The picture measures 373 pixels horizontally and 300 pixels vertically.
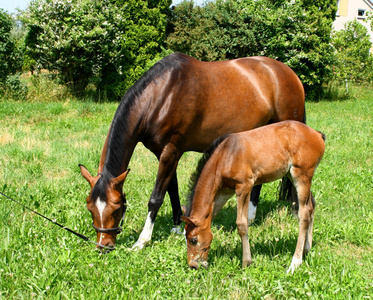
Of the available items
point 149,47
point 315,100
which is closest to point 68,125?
point 149,47

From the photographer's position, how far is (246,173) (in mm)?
3279

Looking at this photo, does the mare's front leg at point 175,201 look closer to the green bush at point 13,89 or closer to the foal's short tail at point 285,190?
the foal's short tail at point 285,190

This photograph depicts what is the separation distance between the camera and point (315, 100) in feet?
52.9

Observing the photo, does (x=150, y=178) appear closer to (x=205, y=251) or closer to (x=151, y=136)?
(x=151, y=136)

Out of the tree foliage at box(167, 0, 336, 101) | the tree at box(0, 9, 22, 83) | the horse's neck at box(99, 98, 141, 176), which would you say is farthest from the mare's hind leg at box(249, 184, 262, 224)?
the tree foliage at box(167, 0, 336, 101)

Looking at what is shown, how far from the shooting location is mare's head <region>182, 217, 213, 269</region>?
3.28 m

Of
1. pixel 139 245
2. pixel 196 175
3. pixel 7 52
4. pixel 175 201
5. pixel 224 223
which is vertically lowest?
pixel 224 223

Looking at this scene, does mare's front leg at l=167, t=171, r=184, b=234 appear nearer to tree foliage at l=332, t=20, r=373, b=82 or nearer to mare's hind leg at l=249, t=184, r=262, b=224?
mare's hind leg at l=249, t=184, r=262, b=224

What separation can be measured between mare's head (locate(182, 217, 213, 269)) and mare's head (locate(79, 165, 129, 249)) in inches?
30.7

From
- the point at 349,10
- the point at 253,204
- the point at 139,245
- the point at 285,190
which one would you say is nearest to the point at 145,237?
the point at 139,245

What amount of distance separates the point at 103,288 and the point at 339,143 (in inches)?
257

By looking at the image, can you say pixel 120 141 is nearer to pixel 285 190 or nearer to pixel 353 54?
pixel 285 190

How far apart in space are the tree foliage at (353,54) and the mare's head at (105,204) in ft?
51.9

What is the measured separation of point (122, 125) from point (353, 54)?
669 inches
